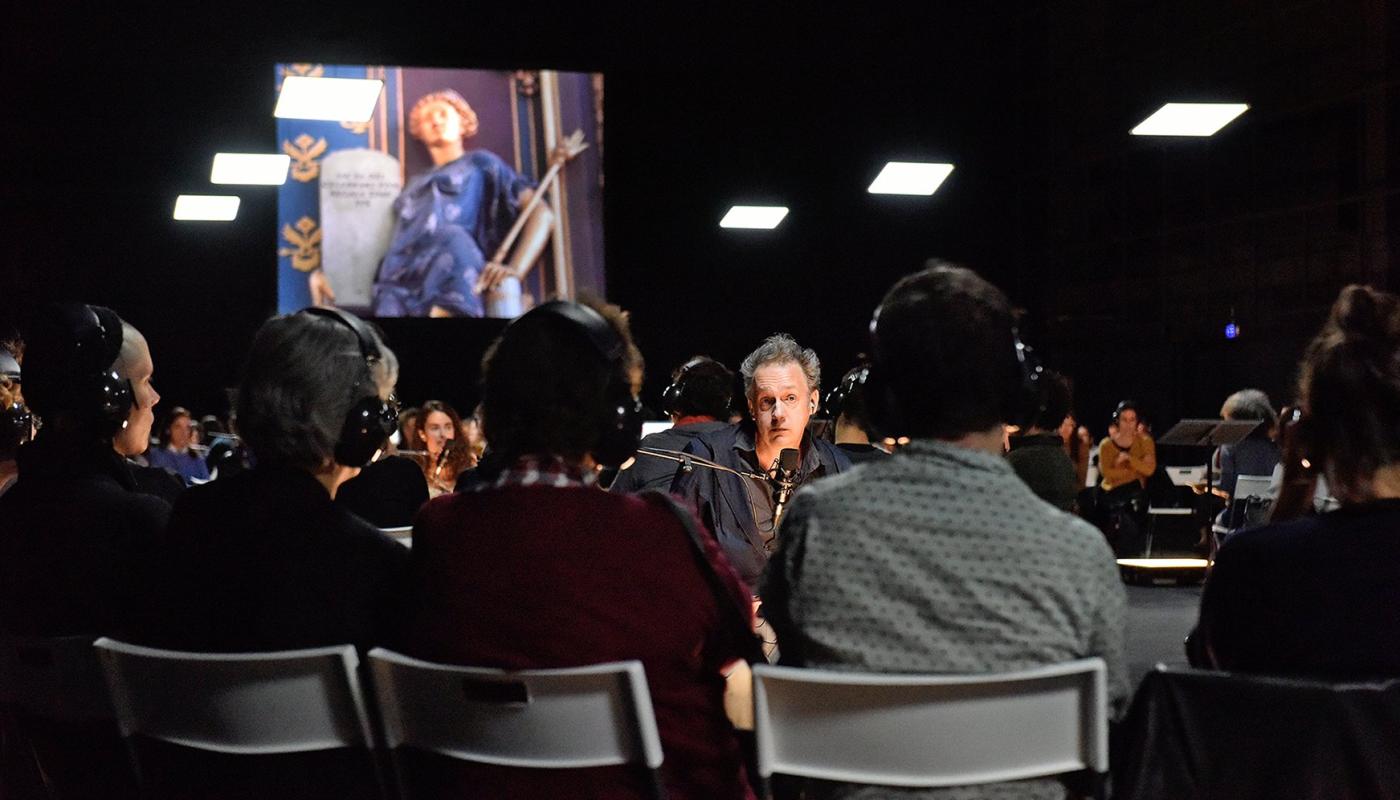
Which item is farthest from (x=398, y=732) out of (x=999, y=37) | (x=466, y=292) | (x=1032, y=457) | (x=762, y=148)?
(x=999, y=37)

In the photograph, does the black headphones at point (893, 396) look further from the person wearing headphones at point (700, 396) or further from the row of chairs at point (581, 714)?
the person wearing headphones at point (700, 396)

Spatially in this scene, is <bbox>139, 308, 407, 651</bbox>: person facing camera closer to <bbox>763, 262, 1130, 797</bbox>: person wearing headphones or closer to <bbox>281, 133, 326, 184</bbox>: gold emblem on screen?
<bbox>763, 262, 1130, 797</bbox>: person wearing headphones

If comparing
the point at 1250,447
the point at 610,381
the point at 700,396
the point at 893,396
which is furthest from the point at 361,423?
the point at 1250,447

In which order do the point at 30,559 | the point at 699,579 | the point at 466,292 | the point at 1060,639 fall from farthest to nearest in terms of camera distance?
the point at 466,292
the point at 30,559
the point at 699,579
the point at 1060,639

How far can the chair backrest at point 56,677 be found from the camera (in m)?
1.92

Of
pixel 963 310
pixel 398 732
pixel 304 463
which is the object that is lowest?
pixel 398 732

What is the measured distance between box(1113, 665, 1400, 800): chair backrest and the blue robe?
830 cm

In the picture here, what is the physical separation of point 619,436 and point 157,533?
84cm

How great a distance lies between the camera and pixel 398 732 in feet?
5.70

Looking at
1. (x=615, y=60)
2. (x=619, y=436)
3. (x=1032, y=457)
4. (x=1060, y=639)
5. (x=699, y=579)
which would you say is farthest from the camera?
(x=615, y=60)

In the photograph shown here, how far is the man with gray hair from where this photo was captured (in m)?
3.66

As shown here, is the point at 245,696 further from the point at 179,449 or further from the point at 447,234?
the point at 447,234

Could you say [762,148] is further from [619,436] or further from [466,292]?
[619,436]

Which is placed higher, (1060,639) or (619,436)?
(619,436)
